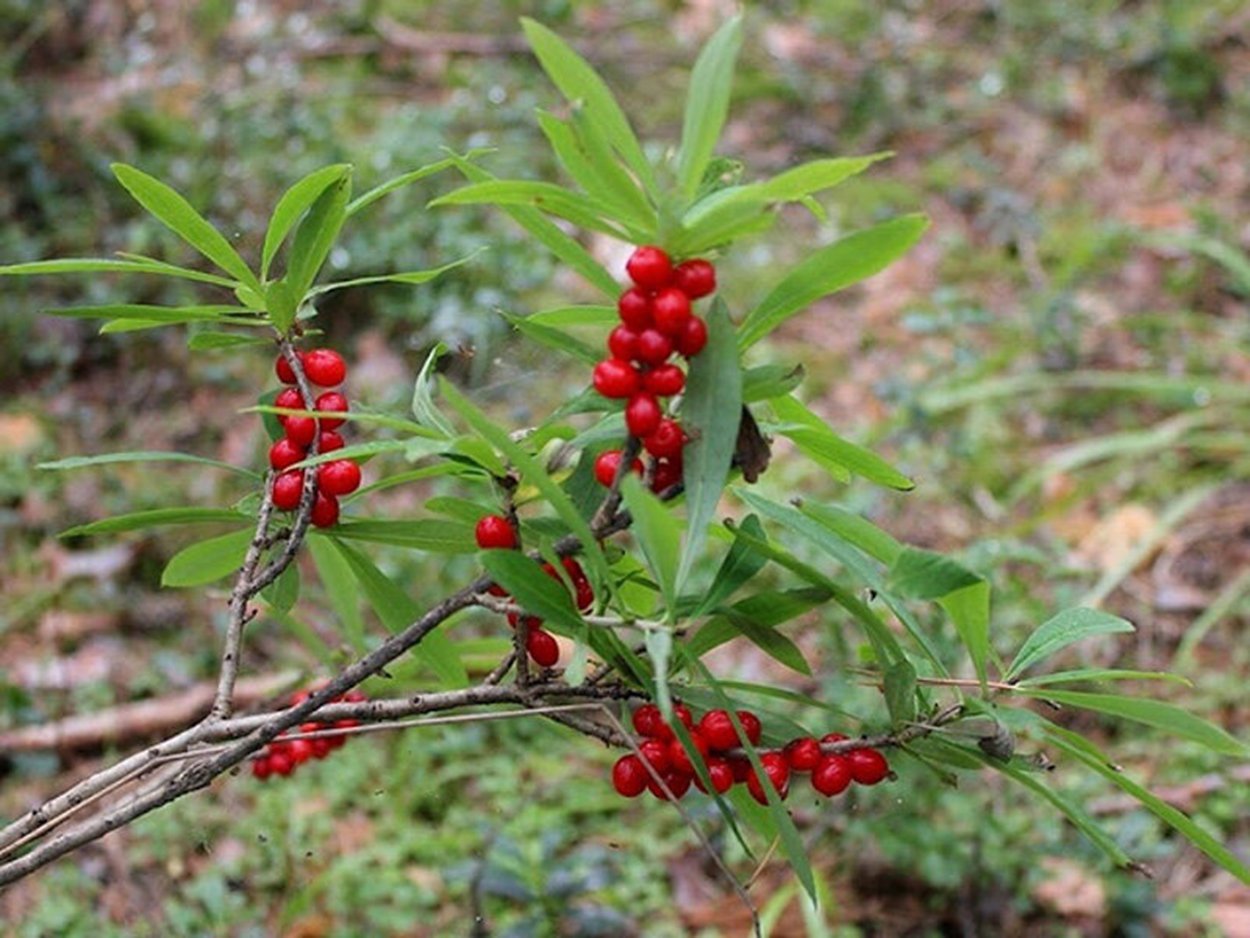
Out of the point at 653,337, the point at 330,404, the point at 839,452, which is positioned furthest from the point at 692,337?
the point at 330,404

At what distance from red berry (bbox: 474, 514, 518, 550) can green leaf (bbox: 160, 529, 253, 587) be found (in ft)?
0.80

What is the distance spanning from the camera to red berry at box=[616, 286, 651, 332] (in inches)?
30.4

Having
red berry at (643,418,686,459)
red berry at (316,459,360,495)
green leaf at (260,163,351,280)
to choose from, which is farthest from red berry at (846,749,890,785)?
green leaf at (260,163,351,280)

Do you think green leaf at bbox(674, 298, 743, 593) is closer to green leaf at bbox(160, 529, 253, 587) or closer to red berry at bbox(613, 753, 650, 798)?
red berry at bbox(613, 753, 650, 798)

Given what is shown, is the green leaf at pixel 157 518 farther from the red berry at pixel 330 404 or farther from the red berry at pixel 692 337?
the red berry at pixel 692 337

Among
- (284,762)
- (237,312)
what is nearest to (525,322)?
(237,312)

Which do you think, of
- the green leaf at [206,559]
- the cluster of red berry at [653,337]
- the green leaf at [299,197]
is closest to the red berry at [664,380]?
the cluster of red berry at [653,337]

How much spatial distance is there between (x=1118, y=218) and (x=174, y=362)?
2.35 m

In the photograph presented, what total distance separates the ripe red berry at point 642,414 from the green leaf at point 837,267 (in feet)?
0.23

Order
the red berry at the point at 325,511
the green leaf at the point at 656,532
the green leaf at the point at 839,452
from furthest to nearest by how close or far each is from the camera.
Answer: the red berry at the point at 325,511, the green leaf at the point at 839,452, the green leaf at the point at 656,532

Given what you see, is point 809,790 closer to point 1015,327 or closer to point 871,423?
point 871,423

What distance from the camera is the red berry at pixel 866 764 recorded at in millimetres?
896

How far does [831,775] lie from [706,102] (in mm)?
424

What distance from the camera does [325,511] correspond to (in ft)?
3.10
